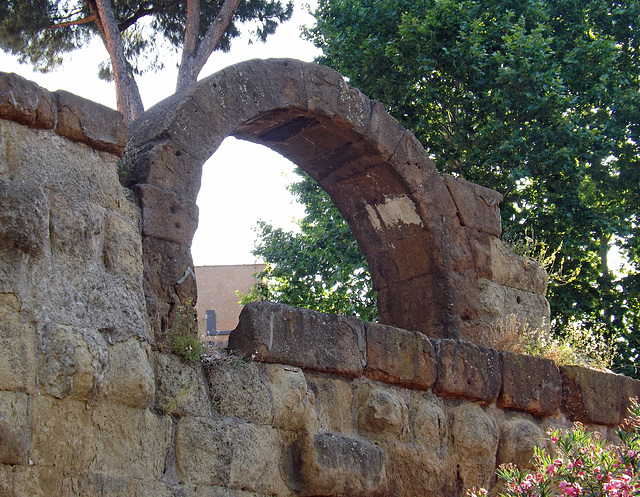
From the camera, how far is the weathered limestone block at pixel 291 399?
12.7 ft

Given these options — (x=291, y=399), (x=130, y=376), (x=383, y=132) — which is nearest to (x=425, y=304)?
(x=383, y=132)

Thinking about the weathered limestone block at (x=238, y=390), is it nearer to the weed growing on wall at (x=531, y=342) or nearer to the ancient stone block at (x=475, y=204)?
the weed growing on wall at (x=531, y=342)

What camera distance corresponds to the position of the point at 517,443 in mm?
4957

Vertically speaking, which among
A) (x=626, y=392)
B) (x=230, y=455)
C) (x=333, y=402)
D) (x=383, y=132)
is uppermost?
(x=383, y=132)

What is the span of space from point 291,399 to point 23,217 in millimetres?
1559

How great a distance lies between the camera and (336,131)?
17.3 ft

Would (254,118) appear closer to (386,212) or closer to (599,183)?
(386,212)

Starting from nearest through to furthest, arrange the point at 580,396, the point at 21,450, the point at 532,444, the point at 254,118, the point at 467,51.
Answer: the point at 21,450, the point at 254,118, the point at 532,444, the point at 580,396, the point at 467,51

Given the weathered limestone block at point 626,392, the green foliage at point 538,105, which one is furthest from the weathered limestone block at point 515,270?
the green foliage at point 538,105

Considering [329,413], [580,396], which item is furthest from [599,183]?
[329,413]

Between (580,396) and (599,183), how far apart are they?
685cm

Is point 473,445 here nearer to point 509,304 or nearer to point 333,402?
point 333,402

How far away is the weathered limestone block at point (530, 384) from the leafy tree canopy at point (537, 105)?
15.4ft

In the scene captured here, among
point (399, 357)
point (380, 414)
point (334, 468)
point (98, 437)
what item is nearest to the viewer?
point (98, 437)
